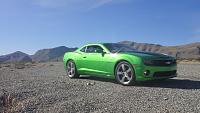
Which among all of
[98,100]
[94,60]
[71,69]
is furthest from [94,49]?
[98,100]

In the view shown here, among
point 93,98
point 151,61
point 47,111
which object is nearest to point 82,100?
point 93,98

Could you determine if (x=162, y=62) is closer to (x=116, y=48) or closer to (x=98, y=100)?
(x=116, y=48)

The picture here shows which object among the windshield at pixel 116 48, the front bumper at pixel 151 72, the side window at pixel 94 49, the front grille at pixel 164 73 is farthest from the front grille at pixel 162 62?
the side window at pixel 94 49

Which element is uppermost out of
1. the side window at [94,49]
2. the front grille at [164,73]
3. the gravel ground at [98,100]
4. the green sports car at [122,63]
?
the side window at [94,49]

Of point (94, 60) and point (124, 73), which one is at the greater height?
point (94, 60)

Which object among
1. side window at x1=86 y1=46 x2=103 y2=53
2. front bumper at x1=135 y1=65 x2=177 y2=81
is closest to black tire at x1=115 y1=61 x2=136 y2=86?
front bumper at x1=135 y1=65 x2=177 y2=81

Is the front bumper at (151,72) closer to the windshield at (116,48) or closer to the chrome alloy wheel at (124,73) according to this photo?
the chrome alloy wheel at (124,73)

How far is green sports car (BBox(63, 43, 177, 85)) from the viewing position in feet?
29.2

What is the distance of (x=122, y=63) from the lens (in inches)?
371

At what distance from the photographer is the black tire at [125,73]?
9.12 metres

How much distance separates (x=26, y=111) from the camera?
20.3 feet

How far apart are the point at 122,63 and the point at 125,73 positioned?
1.03 feet

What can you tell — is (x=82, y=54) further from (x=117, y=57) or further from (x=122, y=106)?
(x=122, y=106)

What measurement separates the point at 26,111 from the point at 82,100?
127 cm
